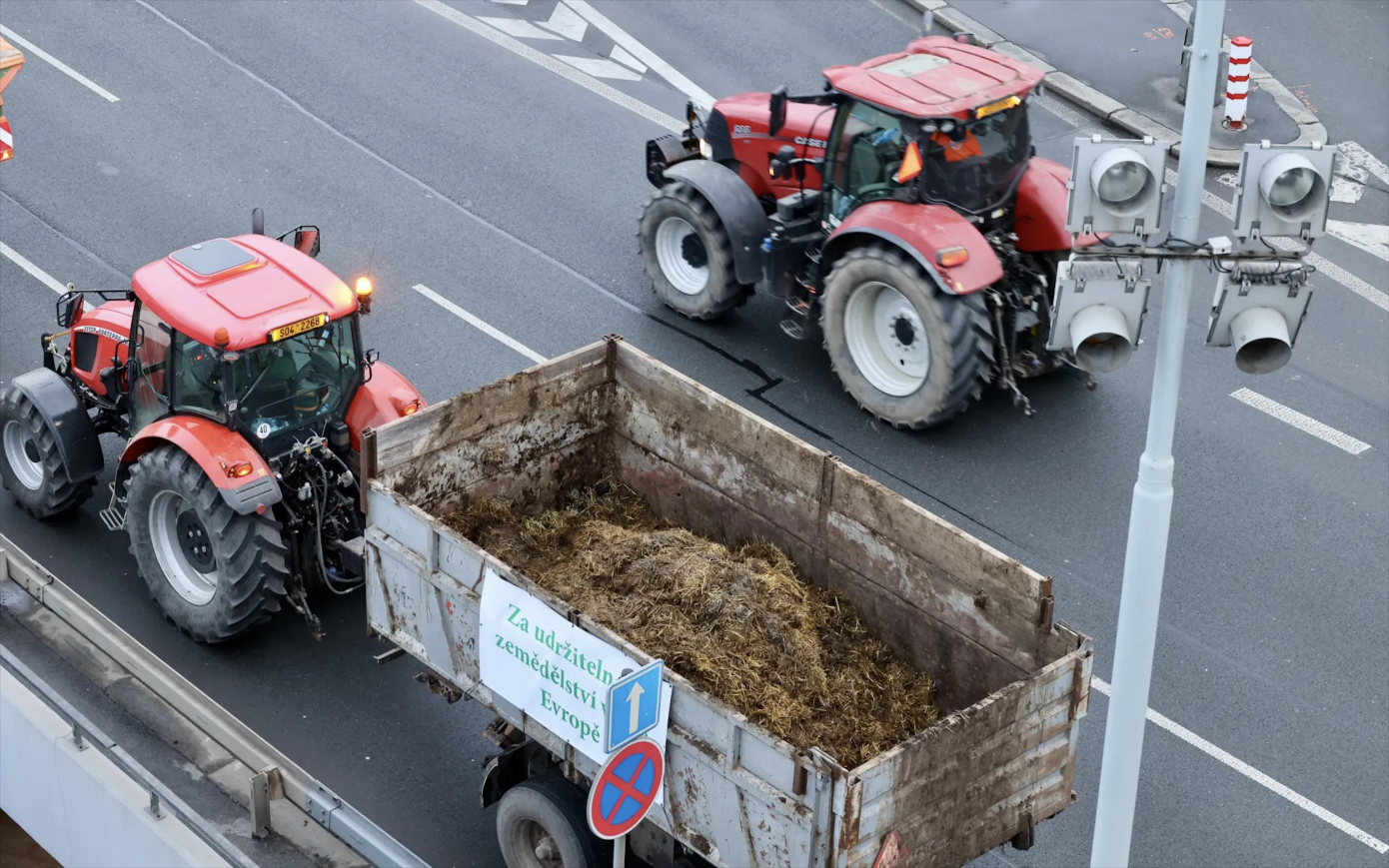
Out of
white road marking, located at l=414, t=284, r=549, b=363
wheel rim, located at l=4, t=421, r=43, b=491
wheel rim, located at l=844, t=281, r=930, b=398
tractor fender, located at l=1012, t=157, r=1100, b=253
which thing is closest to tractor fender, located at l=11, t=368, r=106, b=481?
wheel rim, located at l=4, t=421, r=43, b=491

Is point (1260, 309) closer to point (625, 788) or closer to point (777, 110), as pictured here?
point (625, 788)

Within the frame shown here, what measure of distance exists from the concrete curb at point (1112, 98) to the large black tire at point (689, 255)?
5120 mm

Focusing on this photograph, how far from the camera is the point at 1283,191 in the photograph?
21.1ft

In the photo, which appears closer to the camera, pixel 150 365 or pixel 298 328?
pixel 298 328

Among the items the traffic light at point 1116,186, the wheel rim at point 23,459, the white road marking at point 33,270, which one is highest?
the traffic light at point 1116,186

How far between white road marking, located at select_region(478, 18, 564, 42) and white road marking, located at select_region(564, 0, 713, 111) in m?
0.56

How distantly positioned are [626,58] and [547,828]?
11.2 metres

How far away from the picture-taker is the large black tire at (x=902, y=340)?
1241cm

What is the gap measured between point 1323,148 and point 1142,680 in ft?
7.13

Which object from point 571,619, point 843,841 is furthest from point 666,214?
point 843,841

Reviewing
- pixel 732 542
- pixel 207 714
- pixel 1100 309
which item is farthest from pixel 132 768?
pixel 1100 309

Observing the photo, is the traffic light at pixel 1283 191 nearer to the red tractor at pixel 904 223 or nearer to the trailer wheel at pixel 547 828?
the trailer wheel at pixel 547 828

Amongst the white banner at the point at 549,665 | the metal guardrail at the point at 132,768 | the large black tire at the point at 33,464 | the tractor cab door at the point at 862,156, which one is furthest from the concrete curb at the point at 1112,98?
the metal guardrail at the point at 132,768

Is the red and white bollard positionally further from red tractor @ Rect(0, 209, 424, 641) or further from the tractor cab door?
red tractor @ Rect(0, 209, 424, 641)
